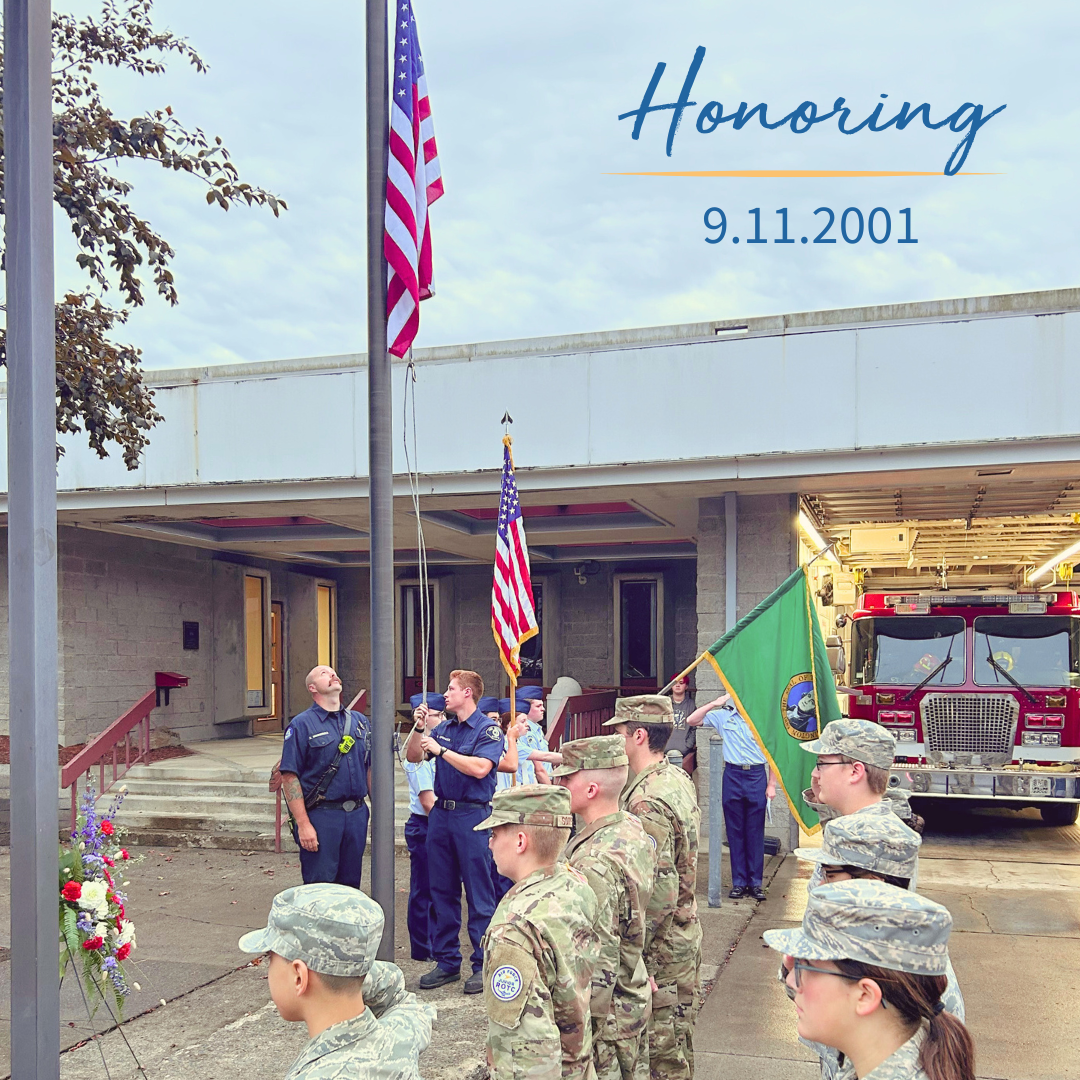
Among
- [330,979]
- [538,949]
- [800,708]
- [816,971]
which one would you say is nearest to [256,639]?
[800,708]

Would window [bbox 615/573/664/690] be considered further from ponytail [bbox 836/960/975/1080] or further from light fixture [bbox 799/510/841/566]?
ponytail [bbox 836/960/975/1080]

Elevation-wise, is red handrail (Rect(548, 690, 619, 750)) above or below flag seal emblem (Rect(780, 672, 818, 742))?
below

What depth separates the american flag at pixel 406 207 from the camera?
5.56 metres

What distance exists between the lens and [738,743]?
29.6 feet

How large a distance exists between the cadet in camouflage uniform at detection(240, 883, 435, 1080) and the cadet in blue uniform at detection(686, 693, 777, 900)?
6762mm

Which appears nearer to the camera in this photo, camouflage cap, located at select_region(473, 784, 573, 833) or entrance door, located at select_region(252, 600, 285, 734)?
camouflage cap, located at select_region(473, 784, 573, 833)

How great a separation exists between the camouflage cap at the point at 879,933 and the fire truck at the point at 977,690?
9.79 meters

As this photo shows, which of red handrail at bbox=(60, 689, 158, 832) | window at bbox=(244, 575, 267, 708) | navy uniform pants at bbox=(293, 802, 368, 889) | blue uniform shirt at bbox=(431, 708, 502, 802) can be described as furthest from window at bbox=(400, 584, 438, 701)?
blue uniform shirt at bbox=(431, 708, 502, 802)

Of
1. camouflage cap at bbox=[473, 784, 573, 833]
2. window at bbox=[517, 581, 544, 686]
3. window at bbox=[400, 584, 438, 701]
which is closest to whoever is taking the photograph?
camouflage cap at bbox=[473, 784, 573, 833]

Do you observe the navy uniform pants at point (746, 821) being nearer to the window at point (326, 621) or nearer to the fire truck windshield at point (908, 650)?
the fire truck windshield at point (908, 650)

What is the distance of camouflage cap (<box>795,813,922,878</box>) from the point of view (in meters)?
3.07

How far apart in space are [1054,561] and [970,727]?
14.9 ft

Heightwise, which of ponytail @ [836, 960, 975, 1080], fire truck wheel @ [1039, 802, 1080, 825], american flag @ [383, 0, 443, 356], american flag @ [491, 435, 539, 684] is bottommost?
fire truck wheel @ [1039, 802, 1080, 825]

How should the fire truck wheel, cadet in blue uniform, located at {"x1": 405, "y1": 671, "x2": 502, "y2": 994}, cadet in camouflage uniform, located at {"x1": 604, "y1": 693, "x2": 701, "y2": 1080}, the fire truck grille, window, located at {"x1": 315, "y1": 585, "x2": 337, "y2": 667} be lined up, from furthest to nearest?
window, located at {"x1": 315, "y1": 585, "x2": 337, "y2": 667}, the fire truck wheel, the fire truck grille, cadet in blue uniform, located at {"x1": 405, "y1": 671, "x2": 502, "y2": 994}, cadet in camouflage uniform, located at {"x1": 604, "y1": 693, "x2": 701, "y2": 1080}
